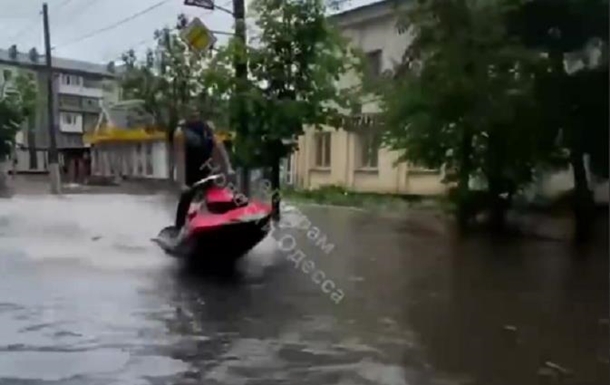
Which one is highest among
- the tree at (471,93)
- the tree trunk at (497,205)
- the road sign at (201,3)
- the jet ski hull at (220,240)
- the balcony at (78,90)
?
the road sign at (201,3)

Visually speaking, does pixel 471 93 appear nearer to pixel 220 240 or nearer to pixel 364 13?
pixel 220 240

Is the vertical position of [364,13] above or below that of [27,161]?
above

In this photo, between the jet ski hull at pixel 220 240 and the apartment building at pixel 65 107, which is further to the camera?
the apartment building at pixel 65 107

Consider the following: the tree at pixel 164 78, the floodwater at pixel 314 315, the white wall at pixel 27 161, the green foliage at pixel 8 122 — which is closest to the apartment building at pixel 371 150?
the floodwater at pixel 314 315

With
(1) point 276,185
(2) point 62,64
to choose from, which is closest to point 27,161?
(2) point 62,64

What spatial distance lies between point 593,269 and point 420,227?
293 centimetres

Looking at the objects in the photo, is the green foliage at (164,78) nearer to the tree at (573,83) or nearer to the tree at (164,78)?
the tree at (164,78)

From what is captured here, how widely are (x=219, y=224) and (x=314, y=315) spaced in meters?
1.70

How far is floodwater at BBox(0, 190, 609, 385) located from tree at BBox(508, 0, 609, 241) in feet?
2.11

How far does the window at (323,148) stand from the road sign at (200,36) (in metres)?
1.75

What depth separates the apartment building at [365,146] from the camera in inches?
323

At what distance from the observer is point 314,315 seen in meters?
4.79

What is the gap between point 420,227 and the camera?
9.05 m

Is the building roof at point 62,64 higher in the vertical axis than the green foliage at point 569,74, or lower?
higher
